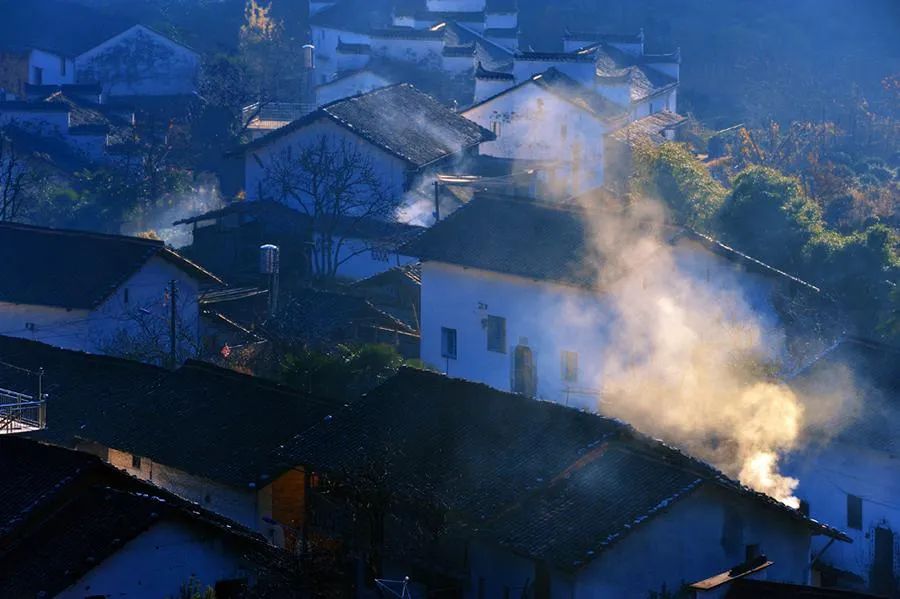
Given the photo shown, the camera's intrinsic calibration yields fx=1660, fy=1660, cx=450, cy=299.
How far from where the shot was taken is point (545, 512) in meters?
16.0

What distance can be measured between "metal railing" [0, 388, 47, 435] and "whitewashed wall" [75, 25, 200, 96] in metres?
29.7

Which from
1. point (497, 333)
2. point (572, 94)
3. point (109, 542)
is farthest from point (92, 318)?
point (572, 94)

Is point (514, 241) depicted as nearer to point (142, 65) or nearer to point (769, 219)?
point (769, 219)

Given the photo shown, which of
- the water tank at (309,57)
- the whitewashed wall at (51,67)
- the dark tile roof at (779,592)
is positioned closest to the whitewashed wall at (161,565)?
the dark tile roof at (779,592)

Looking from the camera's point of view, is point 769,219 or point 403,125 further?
point 403,125

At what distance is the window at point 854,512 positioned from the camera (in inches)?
819

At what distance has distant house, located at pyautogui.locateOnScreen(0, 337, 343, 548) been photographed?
18641 mm

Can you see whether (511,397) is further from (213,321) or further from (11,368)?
(213,321)

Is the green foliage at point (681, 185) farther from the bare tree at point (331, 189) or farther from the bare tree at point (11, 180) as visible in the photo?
the bare tree at point (11, 180)

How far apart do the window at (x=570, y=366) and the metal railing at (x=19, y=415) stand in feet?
29.1

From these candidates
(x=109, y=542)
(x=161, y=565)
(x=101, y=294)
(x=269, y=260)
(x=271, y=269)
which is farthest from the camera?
(x=269, y=260)

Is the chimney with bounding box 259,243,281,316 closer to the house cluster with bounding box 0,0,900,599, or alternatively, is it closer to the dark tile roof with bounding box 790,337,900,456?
the house cluster with bounding box 0,0,900,599

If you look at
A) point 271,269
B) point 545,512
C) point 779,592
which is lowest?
point 779,592

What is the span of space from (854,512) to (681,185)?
1263 cm
